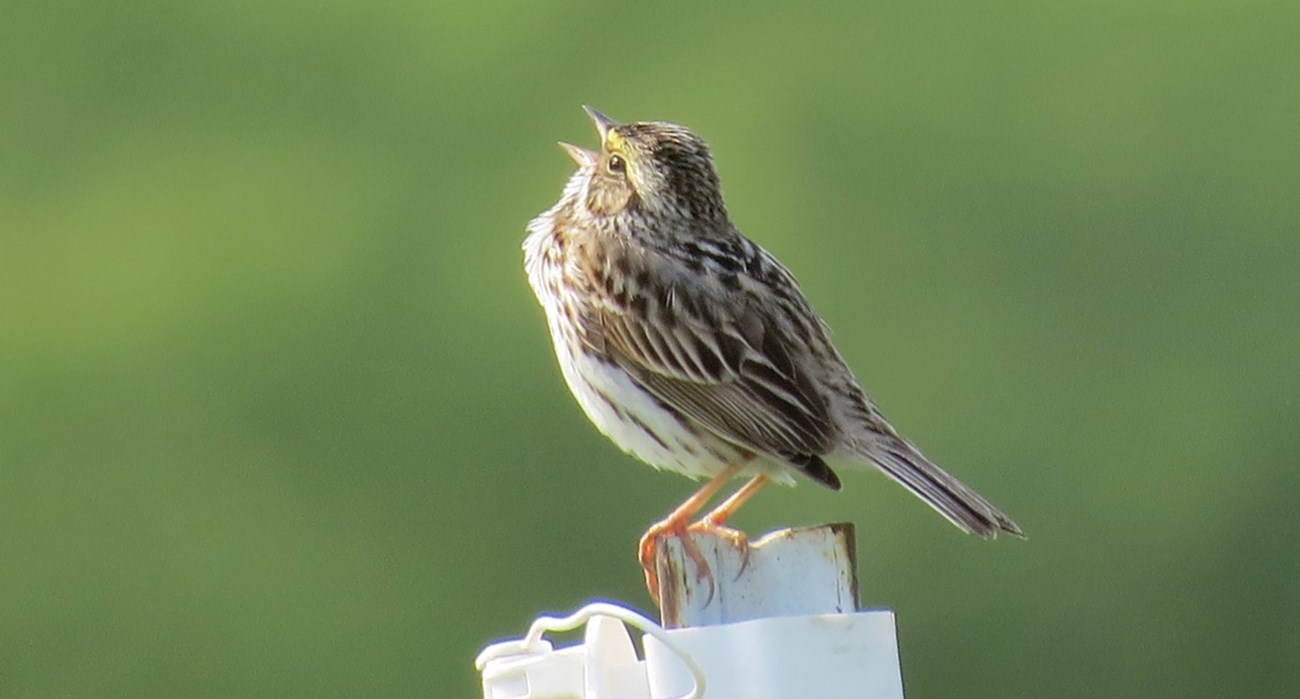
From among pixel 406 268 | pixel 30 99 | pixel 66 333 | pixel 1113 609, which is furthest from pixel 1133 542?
pixel 30 99

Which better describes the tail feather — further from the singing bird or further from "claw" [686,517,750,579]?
"claw" [686,517,750,579]

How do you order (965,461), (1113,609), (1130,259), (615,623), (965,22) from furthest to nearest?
(965,22)
(1130,259)
(1113,609)
(965,461)
(615,623)

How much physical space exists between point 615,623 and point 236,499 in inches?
1033

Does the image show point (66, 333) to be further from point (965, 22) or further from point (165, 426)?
point (965, 22)

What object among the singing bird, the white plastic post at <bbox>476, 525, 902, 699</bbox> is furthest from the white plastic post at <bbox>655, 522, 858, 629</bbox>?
the singing bird

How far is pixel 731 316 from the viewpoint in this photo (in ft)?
30.9

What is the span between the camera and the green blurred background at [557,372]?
29203 millimetres

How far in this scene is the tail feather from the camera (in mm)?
8289

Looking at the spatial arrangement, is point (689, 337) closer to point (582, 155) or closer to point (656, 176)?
point (656, 176)

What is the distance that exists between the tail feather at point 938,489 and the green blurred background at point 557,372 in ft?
53.4

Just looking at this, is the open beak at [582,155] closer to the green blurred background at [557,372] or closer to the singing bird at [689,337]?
the singing bird at [689,337]

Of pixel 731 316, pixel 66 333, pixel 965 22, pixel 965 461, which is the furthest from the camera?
pixel 965 22

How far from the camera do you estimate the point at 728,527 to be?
7.54 m

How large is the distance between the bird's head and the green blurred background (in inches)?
603
